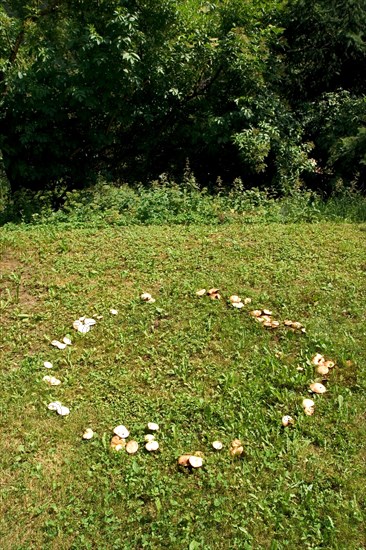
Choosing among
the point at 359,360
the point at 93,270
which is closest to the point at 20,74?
the point at 93,270

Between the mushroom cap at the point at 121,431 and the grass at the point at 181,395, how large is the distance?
0.07m

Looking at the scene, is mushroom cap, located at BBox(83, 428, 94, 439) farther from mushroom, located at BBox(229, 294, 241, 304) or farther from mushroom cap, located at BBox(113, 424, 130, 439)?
mushroom, located at BBox(229, 294, 241, 304)

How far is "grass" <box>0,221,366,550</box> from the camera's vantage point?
2.52 meters

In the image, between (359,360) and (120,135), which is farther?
(120,135)

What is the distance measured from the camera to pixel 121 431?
2971 millimetres

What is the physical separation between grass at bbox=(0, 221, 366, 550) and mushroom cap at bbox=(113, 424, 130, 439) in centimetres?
7

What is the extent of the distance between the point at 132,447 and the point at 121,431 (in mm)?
131

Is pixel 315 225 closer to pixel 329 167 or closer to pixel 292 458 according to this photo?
pixel 329 167

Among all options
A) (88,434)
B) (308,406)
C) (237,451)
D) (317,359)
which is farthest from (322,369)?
(88,434)

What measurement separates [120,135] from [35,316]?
5.57m

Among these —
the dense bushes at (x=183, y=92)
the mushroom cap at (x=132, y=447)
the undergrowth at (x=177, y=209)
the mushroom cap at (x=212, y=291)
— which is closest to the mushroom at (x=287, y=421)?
the mushroom cap at (x=132, y=447)

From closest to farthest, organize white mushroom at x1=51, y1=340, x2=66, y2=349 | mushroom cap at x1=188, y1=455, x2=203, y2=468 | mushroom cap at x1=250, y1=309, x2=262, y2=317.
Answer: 1. mushroom cap at x1=188, y1=455, x2=203, y2=468
2. white mushroom at x1=51, y1=340, x2=66, y2=349
3. mushroom cap at x1=250, y1=309, x2=262, y2=317

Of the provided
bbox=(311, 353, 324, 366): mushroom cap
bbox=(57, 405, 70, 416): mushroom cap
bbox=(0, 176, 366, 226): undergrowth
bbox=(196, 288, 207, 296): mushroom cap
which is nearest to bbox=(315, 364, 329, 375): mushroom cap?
bbox=(311, 353, 324, 366): mushroom cap

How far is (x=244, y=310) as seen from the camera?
13.4 ft
